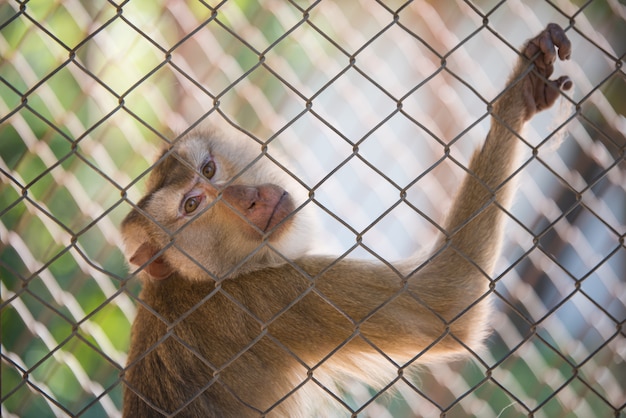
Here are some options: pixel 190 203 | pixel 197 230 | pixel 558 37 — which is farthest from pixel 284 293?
pixel 558 37

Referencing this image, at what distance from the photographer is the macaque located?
3.51 metres

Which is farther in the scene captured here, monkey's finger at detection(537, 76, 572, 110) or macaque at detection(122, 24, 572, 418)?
macaque at detection(122, 24, 572, 418)

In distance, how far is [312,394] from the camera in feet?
13.0

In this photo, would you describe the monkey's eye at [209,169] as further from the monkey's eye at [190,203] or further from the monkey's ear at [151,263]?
the monkey's ear at [151,263]

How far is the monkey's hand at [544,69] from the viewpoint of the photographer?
3.34m

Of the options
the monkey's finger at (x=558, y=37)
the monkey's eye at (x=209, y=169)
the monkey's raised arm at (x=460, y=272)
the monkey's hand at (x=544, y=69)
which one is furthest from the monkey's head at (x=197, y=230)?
the monkey's finger at (x=558, y=37)

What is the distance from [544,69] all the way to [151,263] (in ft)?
6.12

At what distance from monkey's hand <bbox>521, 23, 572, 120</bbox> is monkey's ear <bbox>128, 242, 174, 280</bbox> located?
1.72 m

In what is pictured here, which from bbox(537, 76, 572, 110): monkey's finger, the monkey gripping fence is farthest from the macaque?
the monkey gripping fence

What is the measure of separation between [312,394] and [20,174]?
2.20 m

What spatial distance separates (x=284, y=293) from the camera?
357 centimetres

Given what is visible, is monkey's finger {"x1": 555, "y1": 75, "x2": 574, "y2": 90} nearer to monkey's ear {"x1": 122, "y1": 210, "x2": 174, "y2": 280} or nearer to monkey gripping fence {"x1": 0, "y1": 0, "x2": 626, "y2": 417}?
monkey gripping fence {"x1": 0, "y1": 0, "x2": 626, "y2": 417}

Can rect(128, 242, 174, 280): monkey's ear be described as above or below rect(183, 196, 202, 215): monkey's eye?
below

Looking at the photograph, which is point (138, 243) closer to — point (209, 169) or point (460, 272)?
point (209, 169)
